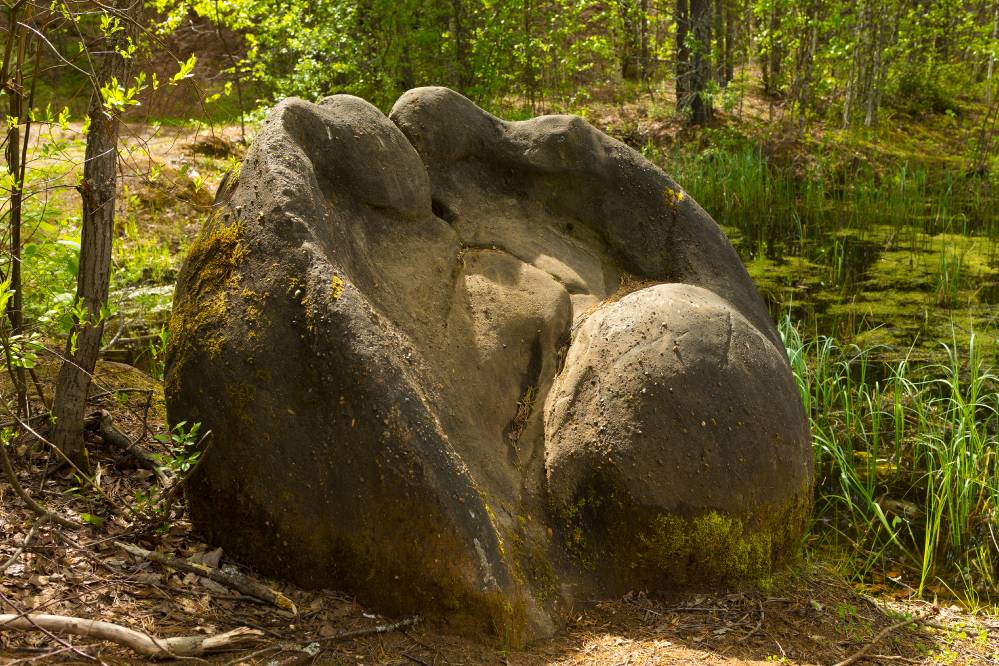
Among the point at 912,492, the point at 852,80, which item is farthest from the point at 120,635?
the point at 852,80

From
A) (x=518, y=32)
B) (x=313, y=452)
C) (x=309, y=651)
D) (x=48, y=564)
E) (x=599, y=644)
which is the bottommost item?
(x=599, y=644)

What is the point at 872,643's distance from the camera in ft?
11.1

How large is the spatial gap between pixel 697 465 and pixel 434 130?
186cm

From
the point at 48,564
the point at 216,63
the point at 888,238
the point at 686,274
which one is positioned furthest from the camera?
the point at 216,63

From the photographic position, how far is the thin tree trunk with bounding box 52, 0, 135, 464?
332 cm

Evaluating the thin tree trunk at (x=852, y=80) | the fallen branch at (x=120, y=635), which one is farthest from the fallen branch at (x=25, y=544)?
the thin tree trunk at (x=852, y=80)

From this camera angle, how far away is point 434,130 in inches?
156

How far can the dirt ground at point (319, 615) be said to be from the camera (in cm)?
259

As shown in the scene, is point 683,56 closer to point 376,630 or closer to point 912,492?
point 912,492

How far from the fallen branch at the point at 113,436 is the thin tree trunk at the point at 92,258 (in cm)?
23

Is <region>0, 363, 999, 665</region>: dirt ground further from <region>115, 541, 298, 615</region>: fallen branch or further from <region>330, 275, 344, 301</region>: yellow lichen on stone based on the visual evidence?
<region>330, 275, 344, 301</region>: yellow lichen on stone

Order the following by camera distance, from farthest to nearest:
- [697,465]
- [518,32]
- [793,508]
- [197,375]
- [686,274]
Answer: [518,32] → [686,274] → [793,508] → [697,465] → [197,375]

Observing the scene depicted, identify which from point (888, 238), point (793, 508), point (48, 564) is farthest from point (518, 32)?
point (48, 564)

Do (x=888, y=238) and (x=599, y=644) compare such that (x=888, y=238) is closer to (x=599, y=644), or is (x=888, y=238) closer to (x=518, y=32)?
(x=518, y=32)
